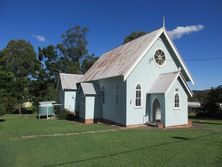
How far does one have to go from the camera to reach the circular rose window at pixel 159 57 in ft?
73.0

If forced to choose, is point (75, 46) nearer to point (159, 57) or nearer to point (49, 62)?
point (49, 62)

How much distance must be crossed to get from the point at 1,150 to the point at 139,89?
41.8 ft

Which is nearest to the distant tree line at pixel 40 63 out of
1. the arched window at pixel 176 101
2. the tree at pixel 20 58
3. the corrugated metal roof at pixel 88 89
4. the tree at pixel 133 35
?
the tree at pixel 20 58

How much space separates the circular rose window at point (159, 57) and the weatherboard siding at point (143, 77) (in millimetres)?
317

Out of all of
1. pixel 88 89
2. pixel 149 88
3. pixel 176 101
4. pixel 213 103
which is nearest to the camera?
pixel 176 101

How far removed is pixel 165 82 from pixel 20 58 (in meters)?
40.9

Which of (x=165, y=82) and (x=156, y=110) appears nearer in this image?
(x=165, y=82)

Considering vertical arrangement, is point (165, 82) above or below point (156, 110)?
above

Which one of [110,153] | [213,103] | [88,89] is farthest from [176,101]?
[213,103]

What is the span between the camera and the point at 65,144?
1223cm

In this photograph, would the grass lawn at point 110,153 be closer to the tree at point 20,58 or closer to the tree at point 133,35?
the tree at point 133,35

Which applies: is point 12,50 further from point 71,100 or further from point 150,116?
point 150,116

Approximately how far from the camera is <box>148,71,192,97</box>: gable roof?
19.7 metres

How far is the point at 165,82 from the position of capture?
66.8 feet
